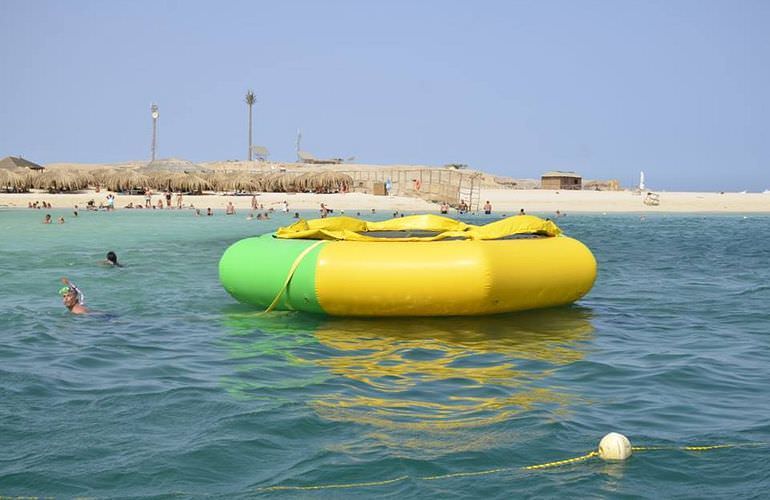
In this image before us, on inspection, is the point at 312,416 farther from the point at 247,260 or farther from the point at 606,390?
the point at 247,260

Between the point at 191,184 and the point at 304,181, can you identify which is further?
the point at 304,181

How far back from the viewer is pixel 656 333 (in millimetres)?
9438

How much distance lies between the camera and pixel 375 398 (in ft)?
20.8

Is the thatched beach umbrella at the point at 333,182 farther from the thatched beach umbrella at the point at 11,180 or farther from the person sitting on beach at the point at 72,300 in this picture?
the person sitting on beach at the point at 72,300

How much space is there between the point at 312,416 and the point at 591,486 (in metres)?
1.99

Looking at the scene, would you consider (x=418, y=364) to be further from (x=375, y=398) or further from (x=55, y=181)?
(x=55, y=181)

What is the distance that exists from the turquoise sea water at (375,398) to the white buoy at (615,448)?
8 centimetres

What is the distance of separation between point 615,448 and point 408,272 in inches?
162

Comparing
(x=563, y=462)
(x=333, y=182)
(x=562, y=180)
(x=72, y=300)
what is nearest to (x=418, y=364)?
(x=563, y=462)

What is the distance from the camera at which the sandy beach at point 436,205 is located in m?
44.8

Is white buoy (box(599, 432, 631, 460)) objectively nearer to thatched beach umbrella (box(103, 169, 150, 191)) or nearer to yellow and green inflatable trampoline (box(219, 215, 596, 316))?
yellow and green inflatable trampoline (box(219, 215, 596, 316))

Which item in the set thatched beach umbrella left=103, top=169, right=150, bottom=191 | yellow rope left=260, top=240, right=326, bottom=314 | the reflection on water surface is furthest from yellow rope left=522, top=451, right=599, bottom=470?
thatched beach umbrella left=103, top=169, right=150, bottom=191

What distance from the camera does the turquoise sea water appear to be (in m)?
4.77

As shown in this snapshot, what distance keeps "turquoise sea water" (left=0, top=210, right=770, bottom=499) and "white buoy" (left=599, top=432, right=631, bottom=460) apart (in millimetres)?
77
